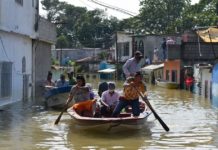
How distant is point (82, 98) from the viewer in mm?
15000

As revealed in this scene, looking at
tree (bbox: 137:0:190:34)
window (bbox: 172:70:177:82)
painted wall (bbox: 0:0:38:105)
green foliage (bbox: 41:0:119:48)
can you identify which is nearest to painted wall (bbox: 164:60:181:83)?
window (bbox: 172:70:177:82)

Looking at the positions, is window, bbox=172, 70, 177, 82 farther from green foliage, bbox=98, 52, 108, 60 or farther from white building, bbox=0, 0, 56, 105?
green foliage, bbox=98, 52, 108, 60

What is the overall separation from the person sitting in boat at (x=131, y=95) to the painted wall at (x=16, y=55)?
686 cm

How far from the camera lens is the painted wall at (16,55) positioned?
62.6ft

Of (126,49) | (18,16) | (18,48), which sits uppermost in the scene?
(126,49)

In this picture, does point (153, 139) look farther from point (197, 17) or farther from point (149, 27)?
point (149, 27)

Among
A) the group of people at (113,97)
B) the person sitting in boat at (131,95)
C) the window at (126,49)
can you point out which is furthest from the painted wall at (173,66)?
the person sitting in boat at (131,95)

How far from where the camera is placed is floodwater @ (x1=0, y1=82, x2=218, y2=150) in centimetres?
1150

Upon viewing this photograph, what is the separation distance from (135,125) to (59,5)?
73.1 m

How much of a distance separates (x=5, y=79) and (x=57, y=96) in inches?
83.4

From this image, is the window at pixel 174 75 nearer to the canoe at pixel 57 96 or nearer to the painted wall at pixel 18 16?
the painted wall at pixel 18 16

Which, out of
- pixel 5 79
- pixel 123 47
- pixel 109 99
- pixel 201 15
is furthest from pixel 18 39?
pixel 123 47

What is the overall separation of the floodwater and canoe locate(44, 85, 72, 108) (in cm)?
134

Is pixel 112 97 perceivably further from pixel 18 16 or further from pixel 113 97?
pixel 18 16
